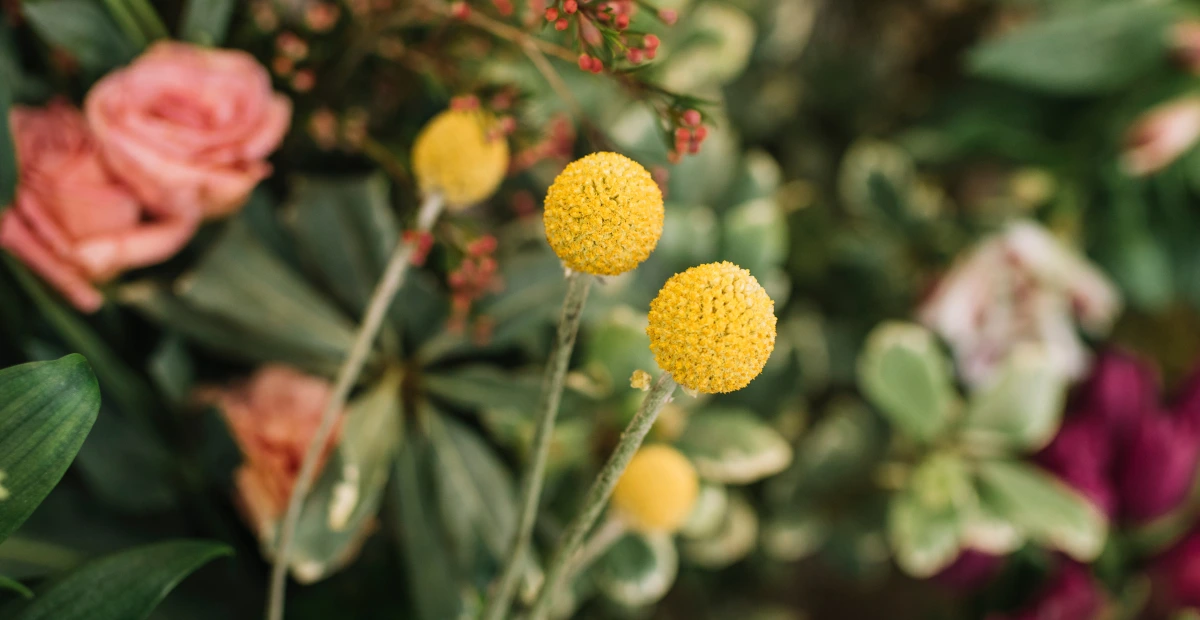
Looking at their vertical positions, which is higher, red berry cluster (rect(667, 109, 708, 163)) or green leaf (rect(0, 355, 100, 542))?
red berry cluster (rect(667, 109, 708, 163))

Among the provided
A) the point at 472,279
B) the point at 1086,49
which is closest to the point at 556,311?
the point at 472,279

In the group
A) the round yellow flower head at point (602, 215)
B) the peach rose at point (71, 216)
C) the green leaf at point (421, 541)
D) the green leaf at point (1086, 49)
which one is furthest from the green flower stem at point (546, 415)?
the green leaf at point (1086, 49)

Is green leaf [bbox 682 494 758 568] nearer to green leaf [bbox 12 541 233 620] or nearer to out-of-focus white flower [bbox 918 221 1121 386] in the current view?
out-of-focus white flower [bbox 918 221 1121 386]

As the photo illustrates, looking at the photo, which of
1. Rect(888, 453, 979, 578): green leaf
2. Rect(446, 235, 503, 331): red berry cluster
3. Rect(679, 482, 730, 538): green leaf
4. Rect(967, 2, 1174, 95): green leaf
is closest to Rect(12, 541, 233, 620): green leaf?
Rect(446, 235, 503, 331): red berry cluster

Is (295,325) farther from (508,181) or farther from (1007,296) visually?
(1007,296)

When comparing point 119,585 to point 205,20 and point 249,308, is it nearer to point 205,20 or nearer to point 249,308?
point 249,308
